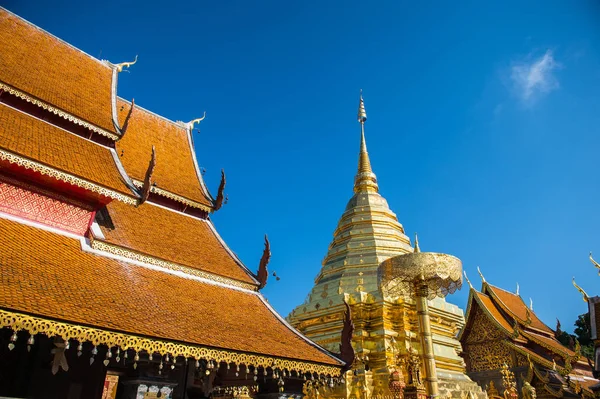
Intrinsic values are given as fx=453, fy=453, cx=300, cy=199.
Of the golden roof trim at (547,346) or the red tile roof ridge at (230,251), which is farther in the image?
the golden roof trim at (547,346)

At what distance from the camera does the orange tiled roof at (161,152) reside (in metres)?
10.6

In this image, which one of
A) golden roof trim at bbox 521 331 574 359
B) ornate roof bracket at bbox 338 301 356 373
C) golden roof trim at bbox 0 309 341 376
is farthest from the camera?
golden roof trim at bbox 521 331 574 359

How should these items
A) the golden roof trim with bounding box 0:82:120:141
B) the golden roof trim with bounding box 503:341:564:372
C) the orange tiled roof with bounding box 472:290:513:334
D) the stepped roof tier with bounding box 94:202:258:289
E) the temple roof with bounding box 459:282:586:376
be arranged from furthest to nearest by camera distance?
the orange tiled roof with bounding box 472:290:513:334 → the temple roof with bounding box 459:282:586:376 → the golden roof trim with bounding box 503:341:564:372 → the golden roof trim with bounding box 0:82:120:141 → the stepped roof tier with bounding box 94:202:258:289

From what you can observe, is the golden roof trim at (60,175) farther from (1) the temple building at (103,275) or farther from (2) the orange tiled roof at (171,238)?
(2) the orange tiled roof at (171,238)

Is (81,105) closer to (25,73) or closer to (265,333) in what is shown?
(25,73)

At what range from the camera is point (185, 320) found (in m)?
6.47

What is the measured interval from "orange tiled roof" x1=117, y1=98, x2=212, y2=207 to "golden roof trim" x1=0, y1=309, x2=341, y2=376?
516 centimetres

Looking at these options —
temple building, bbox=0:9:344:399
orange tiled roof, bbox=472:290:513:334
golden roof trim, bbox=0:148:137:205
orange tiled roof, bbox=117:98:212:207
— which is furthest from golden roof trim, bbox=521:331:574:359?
golden roof trim, bbox=0:148:137:205

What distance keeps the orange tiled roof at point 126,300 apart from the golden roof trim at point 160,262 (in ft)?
0.58

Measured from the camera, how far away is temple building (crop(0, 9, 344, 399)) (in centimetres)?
→ 552

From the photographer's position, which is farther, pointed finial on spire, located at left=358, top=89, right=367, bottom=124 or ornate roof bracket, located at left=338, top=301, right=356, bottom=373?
pointed finial on spire, located at left=358, top=89, right=367, bottom=124

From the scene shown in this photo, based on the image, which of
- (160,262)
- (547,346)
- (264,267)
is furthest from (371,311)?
(160,262)

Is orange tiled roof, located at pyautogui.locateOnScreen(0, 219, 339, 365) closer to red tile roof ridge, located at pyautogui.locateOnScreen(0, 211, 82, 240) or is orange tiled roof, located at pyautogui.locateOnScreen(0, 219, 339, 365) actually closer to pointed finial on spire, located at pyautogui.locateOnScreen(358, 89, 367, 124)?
red tile roof ridge, located at pyautogui.locateOnScreen(0, 211, 82, 240)

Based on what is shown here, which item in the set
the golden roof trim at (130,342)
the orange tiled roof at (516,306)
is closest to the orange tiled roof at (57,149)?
the golden roof trim at (130,342)
